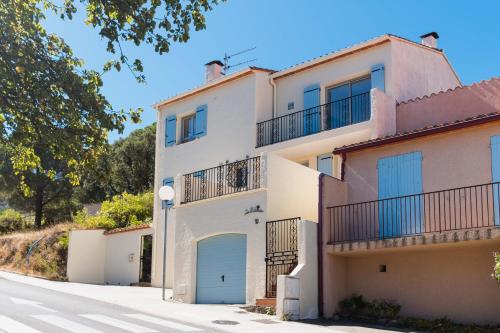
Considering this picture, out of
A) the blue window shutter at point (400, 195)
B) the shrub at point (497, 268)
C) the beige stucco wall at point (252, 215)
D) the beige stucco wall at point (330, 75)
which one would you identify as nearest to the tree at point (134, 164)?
the beige stucco wall at point (330, 75)

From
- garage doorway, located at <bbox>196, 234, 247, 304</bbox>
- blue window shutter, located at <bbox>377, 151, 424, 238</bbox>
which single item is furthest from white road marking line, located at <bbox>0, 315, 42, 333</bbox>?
blue window shutter, located at <bbox>377, 151, 424, 238</bbox>

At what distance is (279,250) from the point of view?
18062 mm

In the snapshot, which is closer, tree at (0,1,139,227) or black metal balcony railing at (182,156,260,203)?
tree at (0,1,139,227)

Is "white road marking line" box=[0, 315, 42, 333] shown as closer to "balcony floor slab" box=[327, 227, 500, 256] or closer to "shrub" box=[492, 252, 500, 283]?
"balcony floor slab" box=[327, 227, 500, 256]

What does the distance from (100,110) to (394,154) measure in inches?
361

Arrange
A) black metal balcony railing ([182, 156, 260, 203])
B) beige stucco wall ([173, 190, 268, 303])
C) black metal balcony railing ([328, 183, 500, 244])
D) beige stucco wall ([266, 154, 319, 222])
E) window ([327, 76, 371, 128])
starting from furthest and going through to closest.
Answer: window ([327, 76, 371, 128]) → black metal balcony railing ([182, 156, 260, 203]) → beige stucco wall ([266, 154, 319, 222]) → beige stucco wall ([173, 190, 268, 303]) → black metal balcony railing ([328, 183, 500, 244])

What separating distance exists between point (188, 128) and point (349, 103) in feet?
26.4

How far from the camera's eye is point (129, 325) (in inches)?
544

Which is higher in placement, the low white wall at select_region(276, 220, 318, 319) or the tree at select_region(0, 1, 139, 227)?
the tree at select_region(0, 1, 139, 227)

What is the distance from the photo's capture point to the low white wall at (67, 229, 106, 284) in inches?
1080

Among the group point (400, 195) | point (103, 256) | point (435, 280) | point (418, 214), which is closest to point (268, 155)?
point (400, 195)

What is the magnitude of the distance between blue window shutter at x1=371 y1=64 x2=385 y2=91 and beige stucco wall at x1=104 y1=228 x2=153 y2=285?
11184 millimetres

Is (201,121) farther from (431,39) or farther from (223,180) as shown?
(431,39)

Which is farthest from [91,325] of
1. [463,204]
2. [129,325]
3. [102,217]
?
[102,217]
